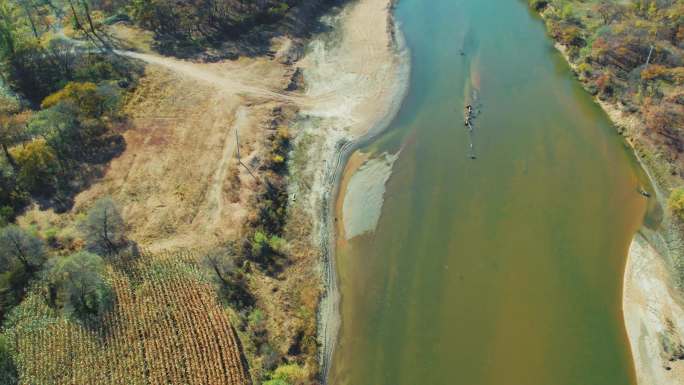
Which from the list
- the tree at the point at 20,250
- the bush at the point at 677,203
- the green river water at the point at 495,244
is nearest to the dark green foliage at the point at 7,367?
the tree at the point at 20,250

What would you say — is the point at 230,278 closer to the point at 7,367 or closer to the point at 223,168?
the point at 223,168

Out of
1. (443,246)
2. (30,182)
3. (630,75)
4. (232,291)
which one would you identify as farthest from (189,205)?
(630,75)

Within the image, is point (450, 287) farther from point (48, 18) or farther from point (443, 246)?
point (48, 18)

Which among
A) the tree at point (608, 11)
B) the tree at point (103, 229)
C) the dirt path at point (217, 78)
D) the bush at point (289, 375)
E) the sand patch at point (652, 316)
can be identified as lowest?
the bush at point (289, 375)

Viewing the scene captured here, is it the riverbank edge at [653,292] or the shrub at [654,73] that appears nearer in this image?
the riverbank edge at [653,292]

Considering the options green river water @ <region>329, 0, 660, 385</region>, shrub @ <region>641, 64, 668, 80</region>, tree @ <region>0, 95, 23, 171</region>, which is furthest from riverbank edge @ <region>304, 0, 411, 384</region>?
tree @ <region>0, 95, 23, 171</region>

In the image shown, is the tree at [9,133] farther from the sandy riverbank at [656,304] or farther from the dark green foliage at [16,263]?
the sandy riverbank at [656,304]

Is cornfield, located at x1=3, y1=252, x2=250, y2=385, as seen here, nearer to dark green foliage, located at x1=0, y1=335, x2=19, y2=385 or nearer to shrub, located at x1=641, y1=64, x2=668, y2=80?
dark green foliage, located at x1=0, y1=335, x2=19, y2=385
